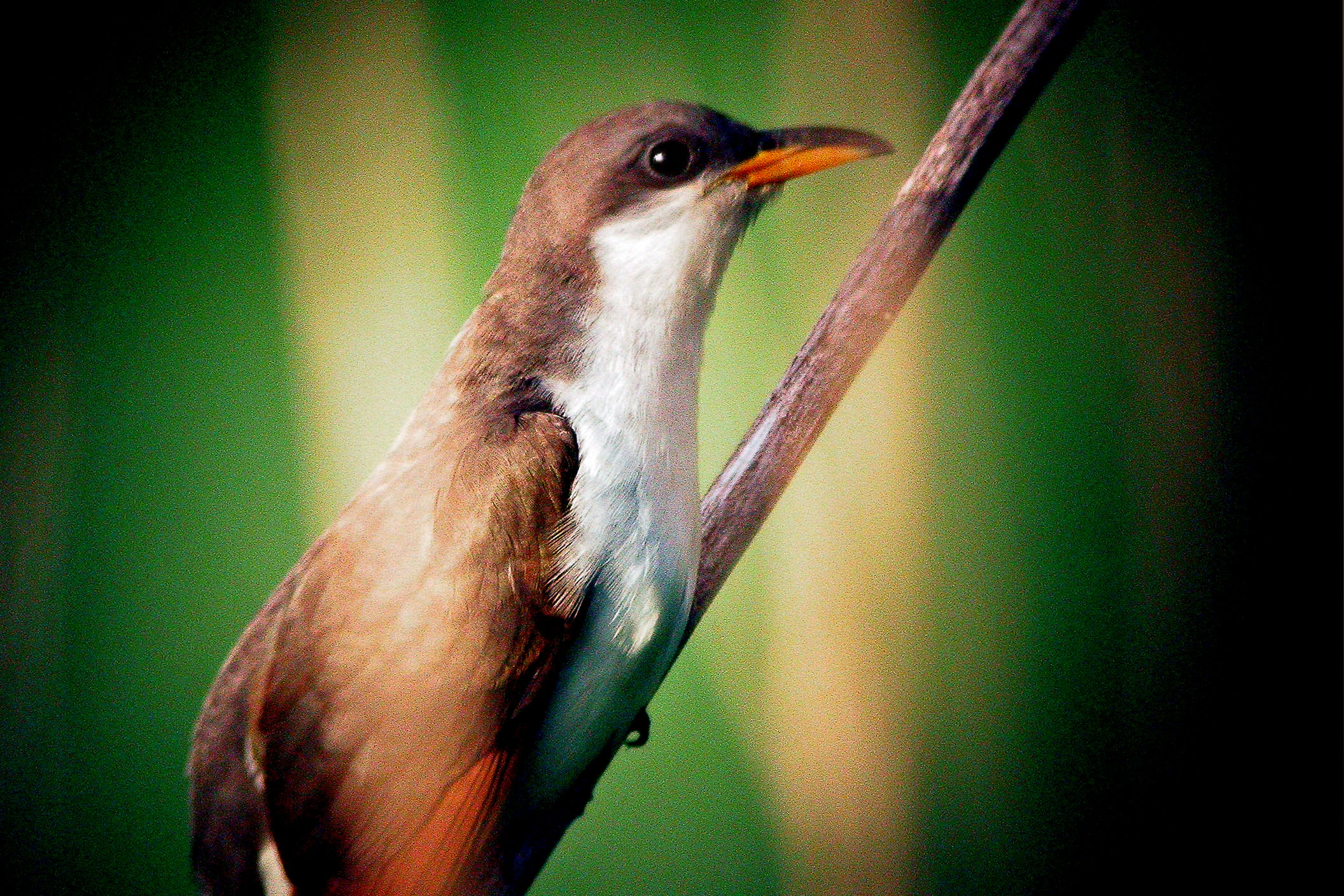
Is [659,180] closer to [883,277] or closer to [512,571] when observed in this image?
[883,277]

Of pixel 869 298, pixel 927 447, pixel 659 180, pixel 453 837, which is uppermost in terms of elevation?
pixel 659 180

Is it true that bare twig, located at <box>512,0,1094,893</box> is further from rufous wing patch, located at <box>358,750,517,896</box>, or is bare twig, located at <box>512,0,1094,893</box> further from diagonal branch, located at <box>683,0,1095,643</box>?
rufous wing patch, located at <box>358,750,517,896</box>

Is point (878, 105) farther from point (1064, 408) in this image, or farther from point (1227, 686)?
point (1227, 686)

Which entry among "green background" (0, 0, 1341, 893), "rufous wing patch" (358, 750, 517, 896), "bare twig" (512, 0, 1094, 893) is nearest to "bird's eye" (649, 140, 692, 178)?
"bare twig" (512, 0, 1094, 893)

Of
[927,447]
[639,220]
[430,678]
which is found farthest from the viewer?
[927,447]

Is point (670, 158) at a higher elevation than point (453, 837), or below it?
higher

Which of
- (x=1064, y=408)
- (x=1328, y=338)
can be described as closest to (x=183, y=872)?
(x=1064, y=408)

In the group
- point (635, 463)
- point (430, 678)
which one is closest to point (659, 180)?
point (635, 463)
